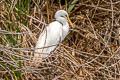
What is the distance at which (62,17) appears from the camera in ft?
9.05

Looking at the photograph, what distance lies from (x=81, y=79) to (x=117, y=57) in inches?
14.1

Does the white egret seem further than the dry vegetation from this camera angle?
Yes

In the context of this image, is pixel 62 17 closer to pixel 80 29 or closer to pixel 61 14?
pixel 61 14

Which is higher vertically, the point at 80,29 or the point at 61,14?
the point at 61,14

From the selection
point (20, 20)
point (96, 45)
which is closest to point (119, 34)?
point (96, 45)

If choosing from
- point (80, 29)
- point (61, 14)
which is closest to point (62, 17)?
point (61, 14)

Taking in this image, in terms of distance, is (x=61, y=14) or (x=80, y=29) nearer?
(x=61, y=14)

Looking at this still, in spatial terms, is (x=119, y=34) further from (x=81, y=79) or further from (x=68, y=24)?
(x=81, y=79)

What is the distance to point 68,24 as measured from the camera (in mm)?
2811

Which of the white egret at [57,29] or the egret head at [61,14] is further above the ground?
the egret head at [61,14]

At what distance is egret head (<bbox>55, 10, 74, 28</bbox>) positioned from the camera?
2.70 metres

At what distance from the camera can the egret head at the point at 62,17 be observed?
8.84 feet

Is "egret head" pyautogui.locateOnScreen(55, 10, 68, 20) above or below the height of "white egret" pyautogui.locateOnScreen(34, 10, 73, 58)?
above

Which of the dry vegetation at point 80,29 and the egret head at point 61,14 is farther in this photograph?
the egret head at point 61,14
